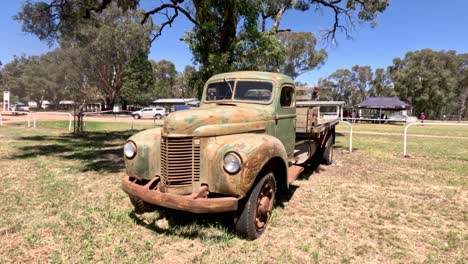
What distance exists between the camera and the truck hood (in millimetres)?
3596

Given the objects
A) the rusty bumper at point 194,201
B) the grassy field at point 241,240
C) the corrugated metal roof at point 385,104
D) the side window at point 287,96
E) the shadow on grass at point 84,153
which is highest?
the corrugated metal roof at point 385,104

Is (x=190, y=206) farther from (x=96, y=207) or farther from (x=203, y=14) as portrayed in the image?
(x=203, y=14)

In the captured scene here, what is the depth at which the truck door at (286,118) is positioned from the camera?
4984mm

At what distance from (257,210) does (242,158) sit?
0.87 metres

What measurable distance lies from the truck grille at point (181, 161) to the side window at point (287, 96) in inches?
82.2

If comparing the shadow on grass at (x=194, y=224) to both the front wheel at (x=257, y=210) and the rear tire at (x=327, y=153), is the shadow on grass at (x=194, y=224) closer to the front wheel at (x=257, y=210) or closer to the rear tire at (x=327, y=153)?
the front wheel at (x=257, y=210)

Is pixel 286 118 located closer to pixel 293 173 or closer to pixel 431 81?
pixel 293 173

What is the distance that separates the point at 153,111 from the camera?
36.6 metres

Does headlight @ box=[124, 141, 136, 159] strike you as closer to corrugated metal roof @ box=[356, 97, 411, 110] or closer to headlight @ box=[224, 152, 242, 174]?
headlight @ box=[224, 152, 242, 174]

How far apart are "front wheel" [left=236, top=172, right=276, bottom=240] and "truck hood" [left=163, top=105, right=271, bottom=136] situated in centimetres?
76

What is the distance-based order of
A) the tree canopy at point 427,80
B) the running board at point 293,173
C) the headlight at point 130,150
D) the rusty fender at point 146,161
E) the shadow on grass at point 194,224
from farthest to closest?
the tree canopy at point 427,80 → the running board at point 293,173 → the headlight at point 130,150 → the rusty fender at point 146,161 → the shadow on grass at point 194,224

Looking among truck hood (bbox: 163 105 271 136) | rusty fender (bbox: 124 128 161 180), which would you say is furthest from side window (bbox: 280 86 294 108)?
rusty fender (bbox: 124 128 161 180)

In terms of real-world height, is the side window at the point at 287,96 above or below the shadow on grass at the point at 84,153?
above

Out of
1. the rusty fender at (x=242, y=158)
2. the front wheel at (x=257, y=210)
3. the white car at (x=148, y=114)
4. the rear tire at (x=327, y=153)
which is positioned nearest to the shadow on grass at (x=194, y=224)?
the front wheel at (x=257, y=210)
